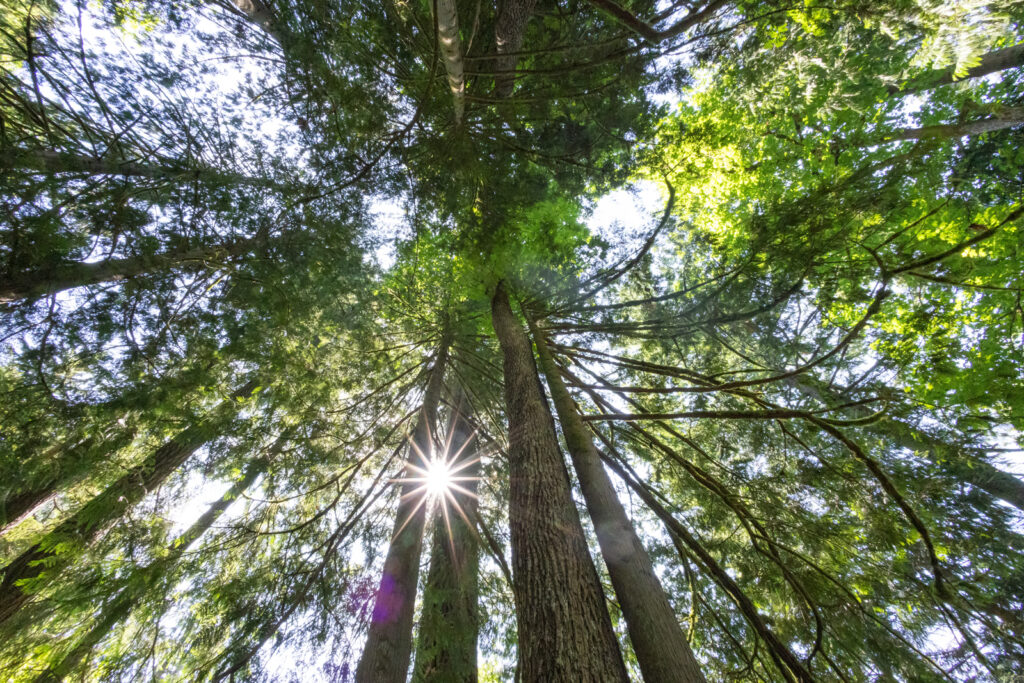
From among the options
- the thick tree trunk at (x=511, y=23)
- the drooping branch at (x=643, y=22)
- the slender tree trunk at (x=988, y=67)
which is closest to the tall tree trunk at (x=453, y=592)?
the drooping branch at (x=643, y=22)

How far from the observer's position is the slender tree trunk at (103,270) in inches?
118

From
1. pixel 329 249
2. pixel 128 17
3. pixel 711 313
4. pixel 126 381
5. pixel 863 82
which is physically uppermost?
pixel 863 82

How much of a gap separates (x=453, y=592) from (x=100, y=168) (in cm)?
527

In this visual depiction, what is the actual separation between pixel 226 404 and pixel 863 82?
35.3 feet

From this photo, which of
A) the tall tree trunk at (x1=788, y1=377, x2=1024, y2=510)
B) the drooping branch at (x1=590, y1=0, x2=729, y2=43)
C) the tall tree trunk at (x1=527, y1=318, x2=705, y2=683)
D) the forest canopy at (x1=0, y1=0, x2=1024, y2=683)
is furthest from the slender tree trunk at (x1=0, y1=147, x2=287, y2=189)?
the tall tree trunk at (x1=788, y1=377, x2=1024, y2=510)

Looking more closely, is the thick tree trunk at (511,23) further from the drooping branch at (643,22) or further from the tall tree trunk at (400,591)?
the tall tree trunk at (400,591)

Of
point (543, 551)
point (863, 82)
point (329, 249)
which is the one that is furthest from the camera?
point (863, 82)

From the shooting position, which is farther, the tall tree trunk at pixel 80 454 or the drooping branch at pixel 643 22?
the tall tree trunk at pixel 80 454

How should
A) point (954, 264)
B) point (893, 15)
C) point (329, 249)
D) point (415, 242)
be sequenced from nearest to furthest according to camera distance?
point (893, 15) → point (954, 264) → point (329, 249) → point (415, 242)

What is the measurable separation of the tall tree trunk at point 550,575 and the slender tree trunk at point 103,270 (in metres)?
3.55

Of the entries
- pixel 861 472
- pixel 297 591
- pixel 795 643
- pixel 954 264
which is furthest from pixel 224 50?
pixel 795 643

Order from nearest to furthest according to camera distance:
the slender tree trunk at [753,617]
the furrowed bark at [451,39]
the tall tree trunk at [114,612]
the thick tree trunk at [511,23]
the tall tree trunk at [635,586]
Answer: the tall tree trunk at [635,586], the slender tree trunk at [753,617], the furrowed bark at [451,39], the tall tree trunk at [114,612], the thick tree trunk at [511,23]

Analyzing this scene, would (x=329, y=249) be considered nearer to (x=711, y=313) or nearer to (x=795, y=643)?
(x=711, y=313)

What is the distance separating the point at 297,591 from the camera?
3.52m
